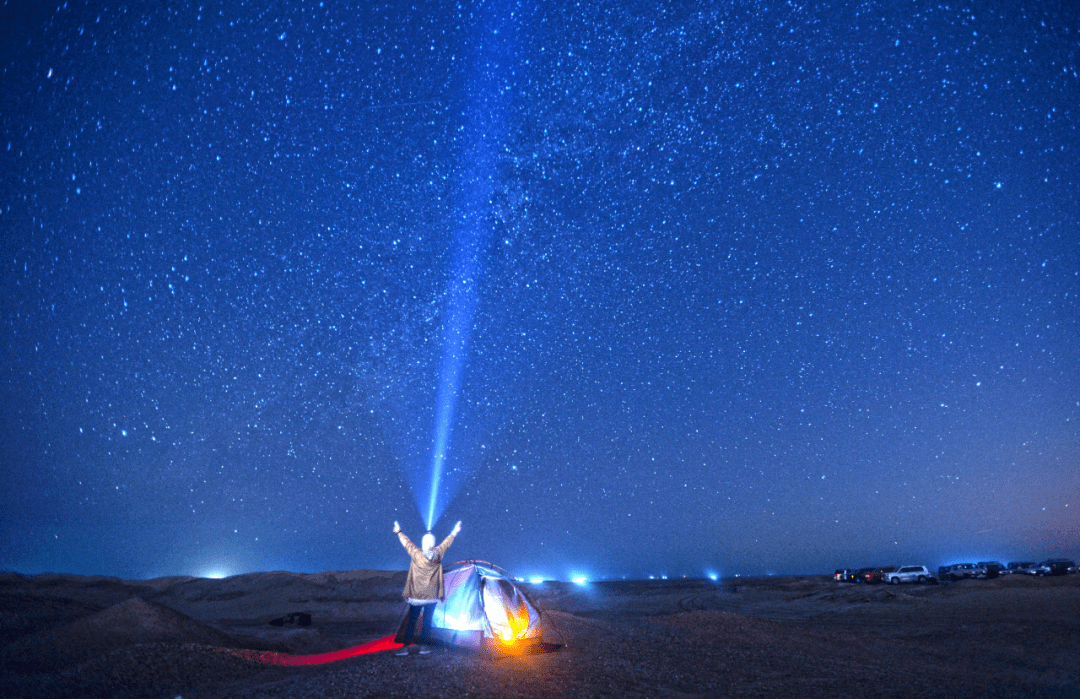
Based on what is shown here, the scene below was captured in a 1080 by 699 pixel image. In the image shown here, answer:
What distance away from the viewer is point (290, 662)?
12.8 meters

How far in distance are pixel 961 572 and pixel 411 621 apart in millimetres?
55205

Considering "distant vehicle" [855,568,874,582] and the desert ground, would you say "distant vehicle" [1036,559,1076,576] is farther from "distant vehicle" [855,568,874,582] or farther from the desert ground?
→ the desert ground

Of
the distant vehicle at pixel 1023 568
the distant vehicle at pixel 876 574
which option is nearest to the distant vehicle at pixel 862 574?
the distant vehicle at pixel 876 574

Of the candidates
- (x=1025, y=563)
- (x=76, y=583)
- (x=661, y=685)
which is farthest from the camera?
(x=76, y=583)

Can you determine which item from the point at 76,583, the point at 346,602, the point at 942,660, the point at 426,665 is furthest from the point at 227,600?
the point at 942,660

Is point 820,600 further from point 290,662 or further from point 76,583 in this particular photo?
point 76,583

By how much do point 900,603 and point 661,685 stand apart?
27132 mm

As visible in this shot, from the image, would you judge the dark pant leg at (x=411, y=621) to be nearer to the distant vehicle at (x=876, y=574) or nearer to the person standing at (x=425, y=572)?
the person standing at (x=425, y=572)

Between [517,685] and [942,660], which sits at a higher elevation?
[517,685]

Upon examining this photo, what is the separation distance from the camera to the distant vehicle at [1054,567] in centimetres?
4703

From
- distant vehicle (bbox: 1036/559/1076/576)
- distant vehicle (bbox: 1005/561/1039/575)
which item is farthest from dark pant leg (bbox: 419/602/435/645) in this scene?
distant vehicle (bbox: 1005/561/1039/575)

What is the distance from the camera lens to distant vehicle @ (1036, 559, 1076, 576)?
47031 mm

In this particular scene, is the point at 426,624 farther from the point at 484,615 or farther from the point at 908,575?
the point at 908,575

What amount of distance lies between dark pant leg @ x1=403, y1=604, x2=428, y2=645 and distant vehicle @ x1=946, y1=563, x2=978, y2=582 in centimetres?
5193
